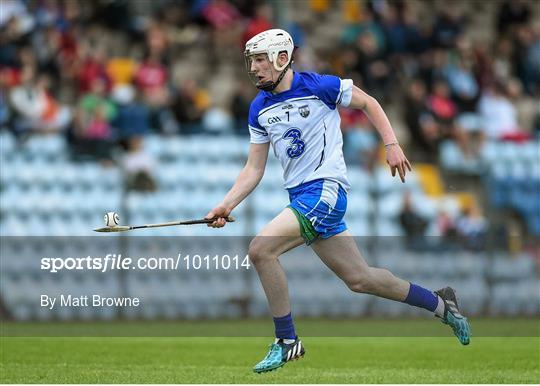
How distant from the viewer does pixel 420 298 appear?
1056cm

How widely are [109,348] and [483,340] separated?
4.13m

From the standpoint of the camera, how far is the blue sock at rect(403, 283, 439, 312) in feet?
34.5

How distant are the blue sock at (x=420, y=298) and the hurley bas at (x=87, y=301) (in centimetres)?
733

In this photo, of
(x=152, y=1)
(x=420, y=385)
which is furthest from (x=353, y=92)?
(x=152, y=1)

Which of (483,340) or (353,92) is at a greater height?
(353,92)

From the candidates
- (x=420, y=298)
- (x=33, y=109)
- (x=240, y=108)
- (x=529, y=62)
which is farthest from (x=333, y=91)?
(x=529, y=62)

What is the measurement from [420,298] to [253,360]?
2.21 m

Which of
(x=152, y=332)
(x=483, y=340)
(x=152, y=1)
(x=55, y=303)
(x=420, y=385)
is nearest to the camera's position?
(x=420, y=385)

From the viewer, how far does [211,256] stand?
18.0 metres

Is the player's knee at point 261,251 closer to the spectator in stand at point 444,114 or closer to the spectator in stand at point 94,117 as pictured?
the spectator in stand at point 94,117

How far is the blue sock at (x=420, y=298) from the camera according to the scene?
10.5 m

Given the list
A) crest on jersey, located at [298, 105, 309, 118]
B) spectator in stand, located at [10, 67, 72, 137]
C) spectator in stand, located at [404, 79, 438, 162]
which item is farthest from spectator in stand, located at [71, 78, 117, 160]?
crest on jersey, located at [298, 105, 309, 118]

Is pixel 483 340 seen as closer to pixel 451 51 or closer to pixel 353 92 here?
pixel 353 92

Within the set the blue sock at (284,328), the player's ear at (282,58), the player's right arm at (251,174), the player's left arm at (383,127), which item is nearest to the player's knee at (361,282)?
the blue sock at (284,328)
